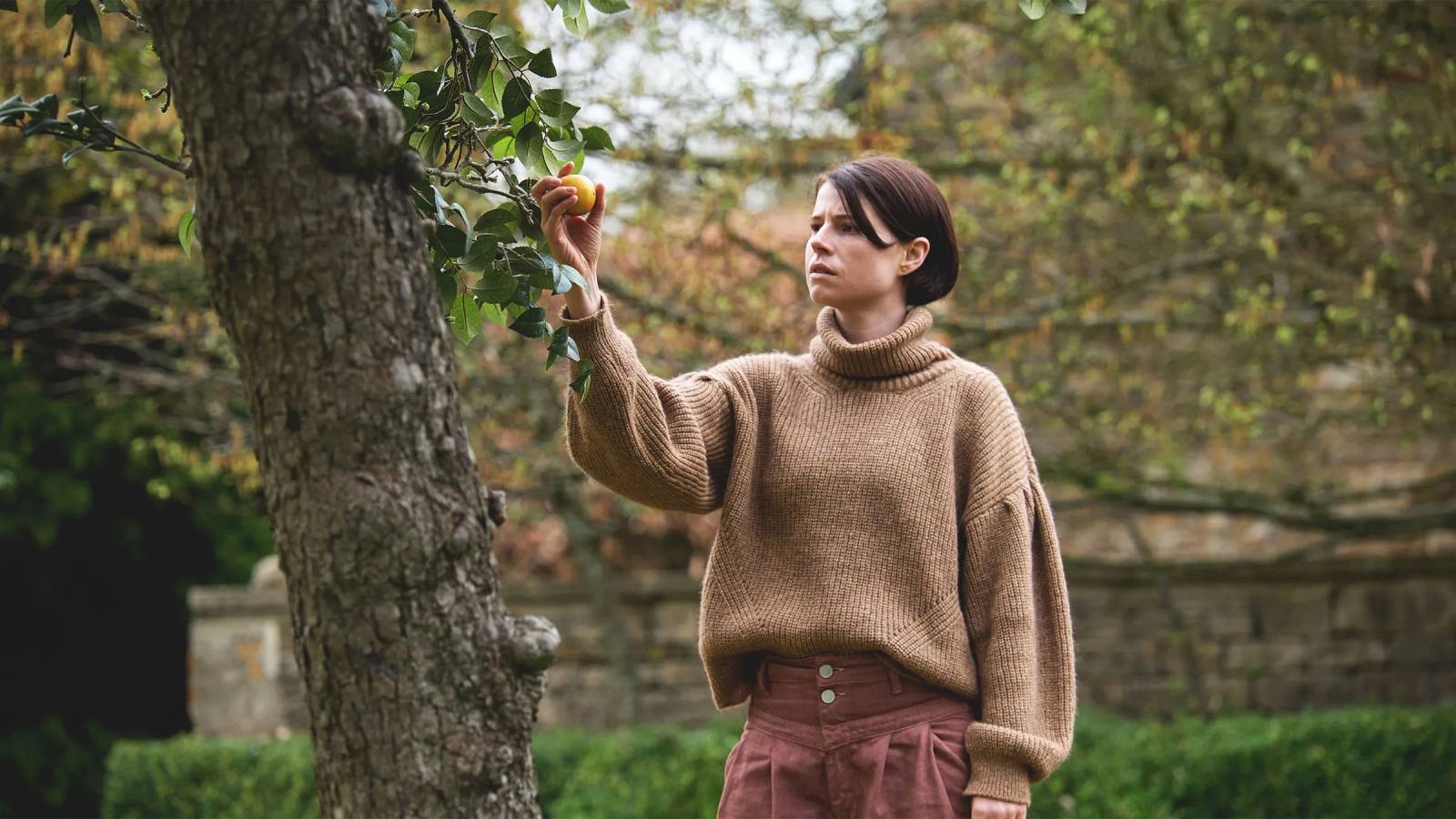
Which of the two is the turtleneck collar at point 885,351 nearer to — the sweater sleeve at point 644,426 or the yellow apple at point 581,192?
the sweater sleeve at point 644,426

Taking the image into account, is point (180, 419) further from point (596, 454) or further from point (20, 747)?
point (596, 454)

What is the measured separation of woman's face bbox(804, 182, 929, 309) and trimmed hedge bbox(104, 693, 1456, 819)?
155 inches

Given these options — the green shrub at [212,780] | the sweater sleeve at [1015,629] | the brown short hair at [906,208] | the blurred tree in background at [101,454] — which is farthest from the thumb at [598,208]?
the green shrub at [212,780]

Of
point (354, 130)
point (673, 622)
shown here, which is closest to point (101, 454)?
point (673, 622)

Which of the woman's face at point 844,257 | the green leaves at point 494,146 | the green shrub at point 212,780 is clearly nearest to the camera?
the green leaves at point 494,146

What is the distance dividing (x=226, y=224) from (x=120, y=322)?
271 inches

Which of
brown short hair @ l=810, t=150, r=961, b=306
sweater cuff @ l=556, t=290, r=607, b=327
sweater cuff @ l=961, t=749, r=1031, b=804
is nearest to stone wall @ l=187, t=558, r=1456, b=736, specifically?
brown short hair @ l=810, t=150, r=961, b=306

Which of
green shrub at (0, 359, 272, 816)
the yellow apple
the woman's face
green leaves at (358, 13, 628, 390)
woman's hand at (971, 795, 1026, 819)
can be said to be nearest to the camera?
green leaves at (358, 13, 628, 390)

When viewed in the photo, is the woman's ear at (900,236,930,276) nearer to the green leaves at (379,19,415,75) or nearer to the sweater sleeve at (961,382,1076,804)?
the sweater sleeve at (961,382,1076,804)

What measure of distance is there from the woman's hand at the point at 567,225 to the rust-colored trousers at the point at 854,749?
0.72 metres

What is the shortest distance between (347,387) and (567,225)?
1.83 feet

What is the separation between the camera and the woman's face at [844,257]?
2.51 m

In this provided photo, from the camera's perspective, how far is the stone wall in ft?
24.6

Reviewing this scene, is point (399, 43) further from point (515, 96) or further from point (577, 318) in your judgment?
point (577, 318)
